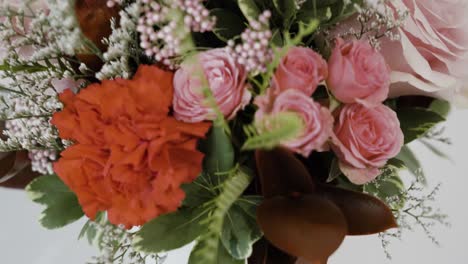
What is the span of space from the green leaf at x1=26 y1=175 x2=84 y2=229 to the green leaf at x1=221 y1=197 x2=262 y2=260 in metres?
0.18

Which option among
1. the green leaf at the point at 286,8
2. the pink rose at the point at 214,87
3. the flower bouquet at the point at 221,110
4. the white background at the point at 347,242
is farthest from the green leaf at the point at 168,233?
the white background at the point at 347,242

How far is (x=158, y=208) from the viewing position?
1.99 feet

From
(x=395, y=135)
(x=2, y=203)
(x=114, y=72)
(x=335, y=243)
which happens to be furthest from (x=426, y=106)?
(x=2, y=203)

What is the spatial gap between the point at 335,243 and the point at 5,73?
1.33 ft

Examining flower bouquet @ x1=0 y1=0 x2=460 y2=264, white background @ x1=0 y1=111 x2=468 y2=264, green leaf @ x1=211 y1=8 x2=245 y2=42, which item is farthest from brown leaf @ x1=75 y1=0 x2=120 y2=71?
white background @ x1=0 y1=111 x2=468 y2=264

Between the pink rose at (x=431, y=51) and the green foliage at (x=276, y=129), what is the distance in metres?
0.20

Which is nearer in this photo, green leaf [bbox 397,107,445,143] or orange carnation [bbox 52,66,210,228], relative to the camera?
orange carnation [bbox 52,66,210,228]

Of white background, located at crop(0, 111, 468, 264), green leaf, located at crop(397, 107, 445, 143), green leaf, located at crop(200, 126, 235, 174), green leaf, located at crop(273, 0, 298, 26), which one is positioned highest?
green leaf, located at crop(273, 0, 298, 26)

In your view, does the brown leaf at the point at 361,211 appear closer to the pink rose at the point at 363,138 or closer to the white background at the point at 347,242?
the pink rose at the point at 363,138

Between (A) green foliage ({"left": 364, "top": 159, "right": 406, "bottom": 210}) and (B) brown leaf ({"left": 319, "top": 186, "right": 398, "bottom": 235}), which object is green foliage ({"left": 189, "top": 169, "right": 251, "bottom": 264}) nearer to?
(B) brown leaf ({"left": 319, "top": 186, "right": 398, "bottom": 235})

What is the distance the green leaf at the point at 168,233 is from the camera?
2.08 ft

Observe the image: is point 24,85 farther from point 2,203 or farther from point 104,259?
point 2,203

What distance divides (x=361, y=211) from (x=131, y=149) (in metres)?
0.25

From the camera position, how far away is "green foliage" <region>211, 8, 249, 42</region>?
642 mm
